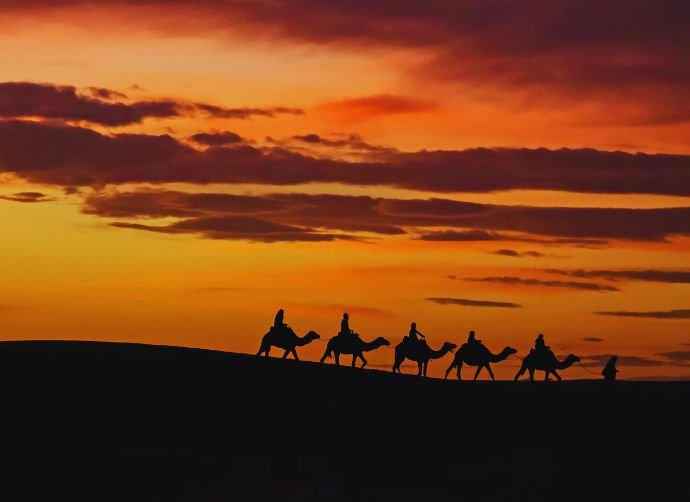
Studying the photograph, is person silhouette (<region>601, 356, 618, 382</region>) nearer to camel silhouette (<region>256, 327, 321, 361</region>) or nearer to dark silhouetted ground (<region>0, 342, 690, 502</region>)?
dark silhouetted ground (<region>0, 342, 690, 502</region>)

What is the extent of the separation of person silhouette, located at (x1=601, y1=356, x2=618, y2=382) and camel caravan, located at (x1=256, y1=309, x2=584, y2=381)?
12.0 feet

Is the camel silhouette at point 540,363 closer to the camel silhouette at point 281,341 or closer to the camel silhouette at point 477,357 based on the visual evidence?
the camel silhouette at point 477,357

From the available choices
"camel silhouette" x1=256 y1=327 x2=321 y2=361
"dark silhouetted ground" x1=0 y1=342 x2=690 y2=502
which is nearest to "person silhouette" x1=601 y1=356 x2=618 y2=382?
"dark silhouetted ground" x1=0 y1=342 x2=690 y2=502

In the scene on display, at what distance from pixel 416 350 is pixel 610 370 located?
7.94 meters

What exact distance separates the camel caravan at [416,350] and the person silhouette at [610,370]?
366 centimetres

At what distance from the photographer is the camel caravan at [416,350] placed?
2653 inches

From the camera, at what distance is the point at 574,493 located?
54.3 meters

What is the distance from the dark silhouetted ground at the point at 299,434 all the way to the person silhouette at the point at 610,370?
3.48ft

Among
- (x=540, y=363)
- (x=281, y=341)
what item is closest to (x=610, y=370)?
(x=540, y=363)

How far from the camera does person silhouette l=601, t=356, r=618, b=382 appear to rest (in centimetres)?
6630

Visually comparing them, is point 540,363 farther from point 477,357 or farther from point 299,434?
point 299,434

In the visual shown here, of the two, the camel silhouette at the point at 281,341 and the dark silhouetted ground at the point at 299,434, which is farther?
the camel silhouette at the point at 281,341

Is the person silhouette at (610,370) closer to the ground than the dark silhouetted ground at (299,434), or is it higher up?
higher up

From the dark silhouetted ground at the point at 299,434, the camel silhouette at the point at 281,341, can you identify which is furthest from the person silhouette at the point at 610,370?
the camel silhouette at the point at 281,341
